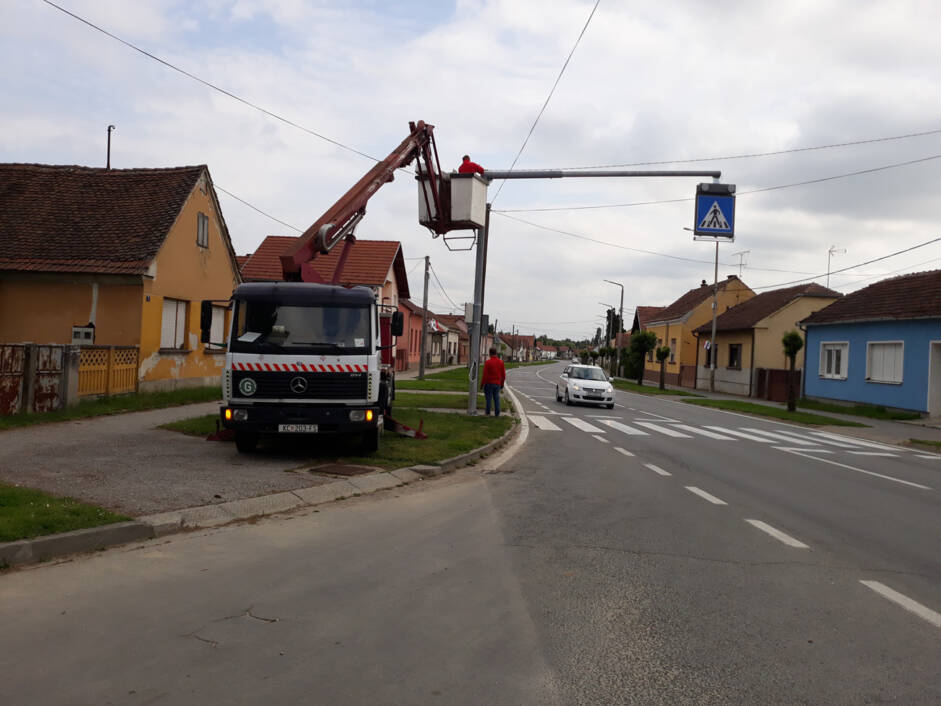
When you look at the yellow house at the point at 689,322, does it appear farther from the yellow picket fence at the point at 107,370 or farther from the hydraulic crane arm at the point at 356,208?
the yellow picket fence at the point at 107,370

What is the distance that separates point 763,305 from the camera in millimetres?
46094

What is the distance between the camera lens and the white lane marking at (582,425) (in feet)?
59.3

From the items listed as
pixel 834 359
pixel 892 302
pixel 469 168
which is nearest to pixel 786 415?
pixel 892 302

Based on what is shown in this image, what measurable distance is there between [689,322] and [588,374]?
31720 millimetres

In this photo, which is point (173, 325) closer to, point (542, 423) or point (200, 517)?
point (542, 423)

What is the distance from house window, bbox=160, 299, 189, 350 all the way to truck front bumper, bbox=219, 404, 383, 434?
10.7m

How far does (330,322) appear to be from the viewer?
11031mm

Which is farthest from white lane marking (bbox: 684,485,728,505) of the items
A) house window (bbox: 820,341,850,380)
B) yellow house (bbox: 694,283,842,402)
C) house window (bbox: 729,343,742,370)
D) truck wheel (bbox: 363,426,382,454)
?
house window (bbox: 729,343,742,370)

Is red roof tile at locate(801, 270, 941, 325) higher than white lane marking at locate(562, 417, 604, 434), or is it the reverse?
red roof tile at locate(801, 270, 941, 325)

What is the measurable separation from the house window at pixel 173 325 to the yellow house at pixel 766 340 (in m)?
29.6

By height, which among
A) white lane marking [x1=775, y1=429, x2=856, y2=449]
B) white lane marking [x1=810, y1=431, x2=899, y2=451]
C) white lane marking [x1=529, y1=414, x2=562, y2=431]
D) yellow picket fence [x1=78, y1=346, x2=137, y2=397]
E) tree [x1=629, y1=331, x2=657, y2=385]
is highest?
tree [x1=629, y1=331, x2=657, y2=385]

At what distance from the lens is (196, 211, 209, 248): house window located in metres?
22.3

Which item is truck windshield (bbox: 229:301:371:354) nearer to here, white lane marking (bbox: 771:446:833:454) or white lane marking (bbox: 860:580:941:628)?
white lane marking (bbox: 860:580:941:628)

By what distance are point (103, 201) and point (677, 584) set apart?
66.5ft
